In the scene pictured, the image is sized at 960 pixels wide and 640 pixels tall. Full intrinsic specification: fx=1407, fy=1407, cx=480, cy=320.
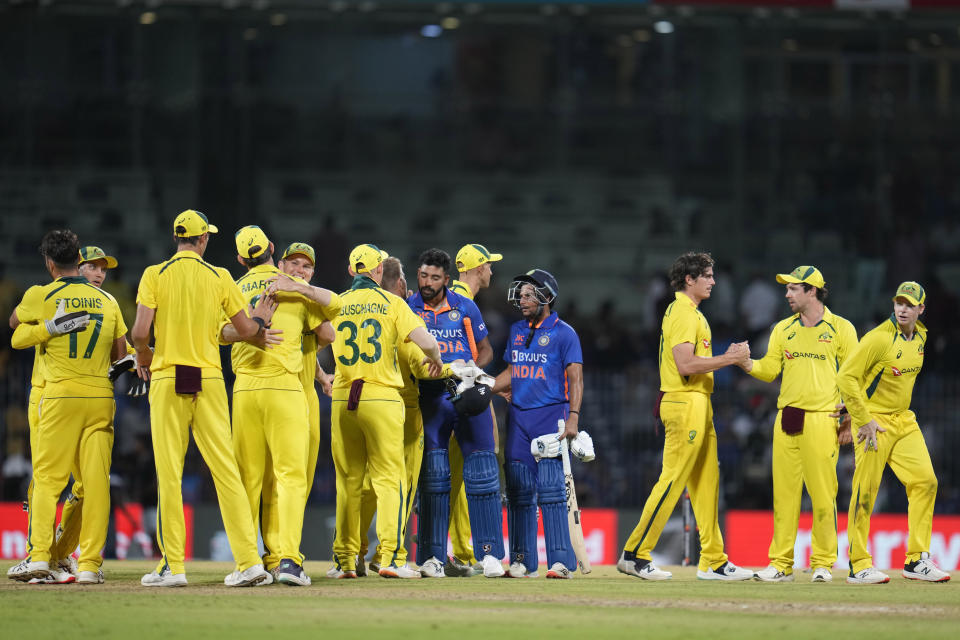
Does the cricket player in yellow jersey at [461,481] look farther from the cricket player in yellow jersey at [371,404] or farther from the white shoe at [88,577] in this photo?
the white shoe at [88,577]

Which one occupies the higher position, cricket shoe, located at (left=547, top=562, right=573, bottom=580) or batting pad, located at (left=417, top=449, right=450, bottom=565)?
batting pad, located at (left=417, top=449, right=450, bottom=565)

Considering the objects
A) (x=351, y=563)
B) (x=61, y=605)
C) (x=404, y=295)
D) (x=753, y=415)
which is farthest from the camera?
(x=753, y=415)

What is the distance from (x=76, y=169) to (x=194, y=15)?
3328 millimetres

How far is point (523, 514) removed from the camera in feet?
37.2

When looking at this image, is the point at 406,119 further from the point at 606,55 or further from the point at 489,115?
the point at 606,55

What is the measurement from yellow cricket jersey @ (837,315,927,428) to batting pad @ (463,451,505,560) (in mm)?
2856

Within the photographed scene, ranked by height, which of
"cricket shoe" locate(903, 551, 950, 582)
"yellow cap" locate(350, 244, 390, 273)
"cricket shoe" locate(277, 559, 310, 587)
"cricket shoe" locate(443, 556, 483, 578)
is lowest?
"cricket shoe" locate(903, 551, 950, 582)

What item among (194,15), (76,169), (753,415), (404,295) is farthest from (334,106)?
(404,295)

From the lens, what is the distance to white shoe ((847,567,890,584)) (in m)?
11.0

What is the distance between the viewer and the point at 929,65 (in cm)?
2508

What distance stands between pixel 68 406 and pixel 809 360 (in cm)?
570

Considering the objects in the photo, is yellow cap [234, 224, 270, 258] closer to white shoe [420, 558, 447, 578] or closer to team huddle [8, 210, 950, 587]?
team huddle [8, 210, 950, 587]

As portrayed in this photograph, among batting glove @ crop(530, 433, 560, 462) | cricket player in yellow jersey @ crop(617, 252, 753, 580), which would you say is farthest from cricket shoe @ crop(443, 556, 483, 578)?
cricket player in yellow jersey @ crop(617, 252, 753, 580)

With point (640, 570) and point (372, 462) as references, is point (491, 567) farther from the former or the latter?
point (372, 462)
